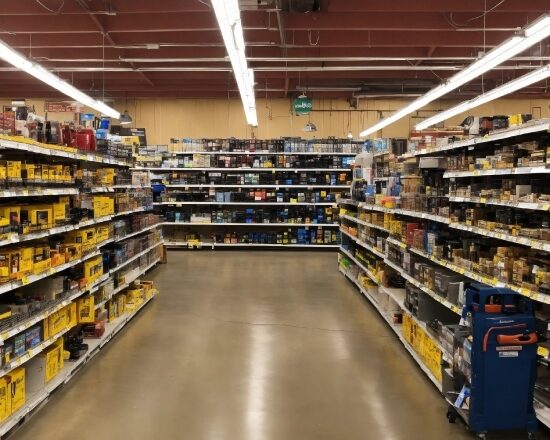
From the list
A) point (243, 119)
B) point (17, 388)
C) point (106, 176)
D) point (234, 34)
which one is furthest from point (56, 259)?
point (243, 119)

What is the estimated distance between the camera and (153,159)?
1450cm

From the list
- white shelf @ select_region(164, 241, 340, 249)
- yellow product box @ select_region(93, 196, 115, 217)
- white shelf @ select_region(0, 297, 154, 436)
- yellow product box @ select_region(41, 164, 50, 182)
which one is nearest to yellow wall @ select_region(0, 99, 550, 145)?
white shelf @ select_region(164, 241, 340, 249)

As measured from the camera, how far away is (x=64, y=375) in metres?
4.45

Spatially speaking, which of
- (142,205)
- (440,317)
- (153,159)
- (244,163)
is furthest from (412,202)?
(153,159)

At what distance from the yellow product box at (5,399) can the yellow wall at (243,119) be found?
13.8 metres

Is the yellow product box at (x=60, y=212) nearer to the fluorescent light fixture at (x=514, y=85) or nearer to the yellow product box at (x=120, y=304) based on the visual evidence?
the yellow product box at (x=120, y=304)

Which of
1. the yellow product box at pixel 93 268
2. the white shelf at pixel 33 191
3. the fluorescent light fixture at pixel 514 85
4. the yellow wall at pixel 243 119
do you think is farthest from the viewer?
the yellow wall at pixel 243 119

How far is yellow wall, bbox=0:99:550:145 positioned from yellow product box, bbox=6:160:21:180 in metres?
13.1

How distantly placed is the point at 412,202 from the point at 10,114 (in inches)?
163

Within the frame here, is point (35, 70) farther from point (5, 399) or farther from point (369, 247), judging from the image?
point (5, 399)

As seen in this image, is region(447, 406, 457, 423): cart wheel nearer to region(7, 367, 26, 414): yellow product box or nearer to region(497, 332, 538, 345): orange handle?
region(497, 332, 538, 345): orange handle

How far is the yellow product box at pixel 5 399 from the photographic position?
3.45 metres

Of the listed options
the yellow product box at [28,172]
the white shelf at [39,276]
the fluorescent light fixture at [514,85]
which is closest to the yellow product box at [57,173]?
the yellow product box at [28,172]

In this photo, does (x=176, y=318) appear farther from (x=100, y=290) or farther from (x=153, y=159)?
(x=153, y=159)
